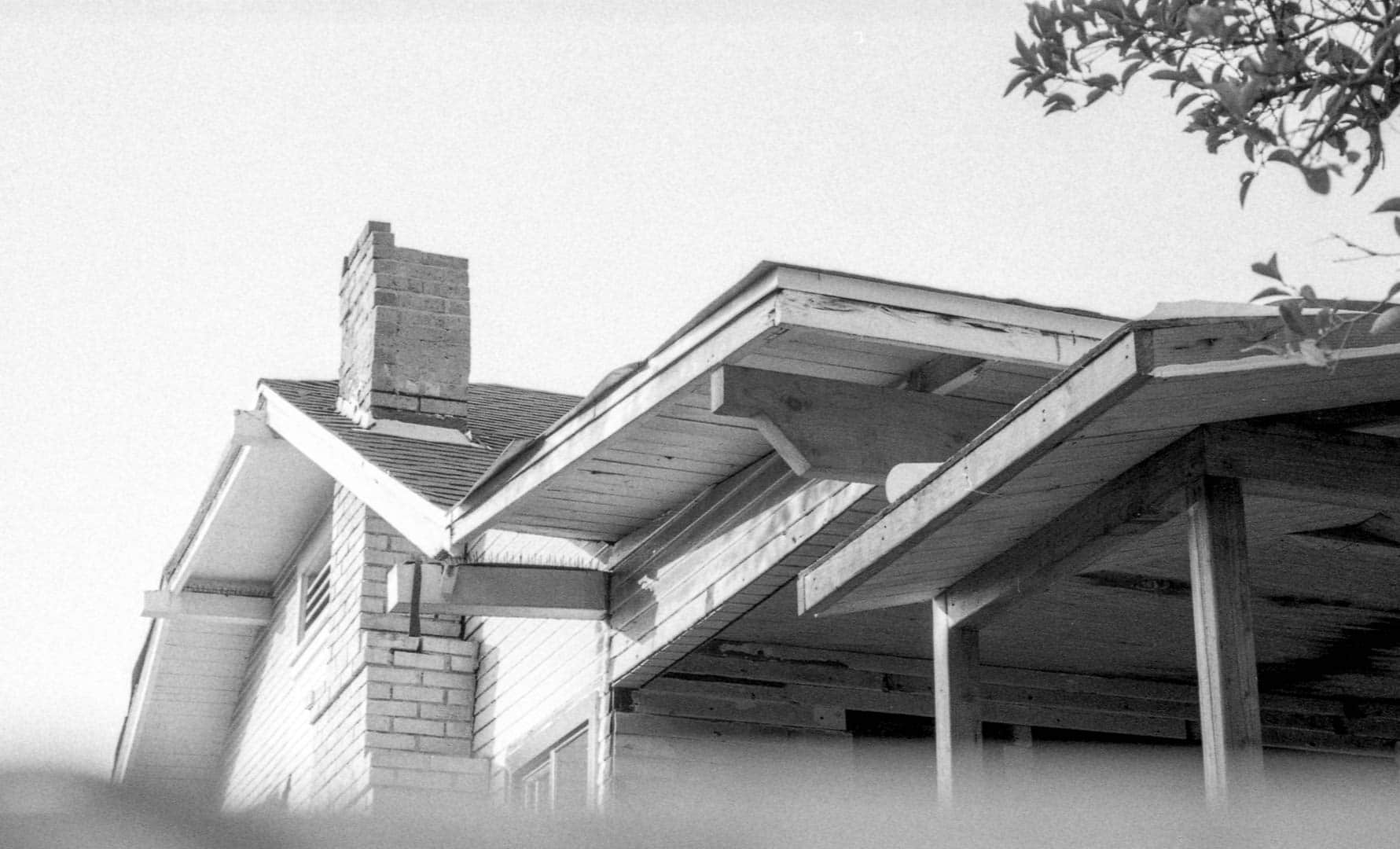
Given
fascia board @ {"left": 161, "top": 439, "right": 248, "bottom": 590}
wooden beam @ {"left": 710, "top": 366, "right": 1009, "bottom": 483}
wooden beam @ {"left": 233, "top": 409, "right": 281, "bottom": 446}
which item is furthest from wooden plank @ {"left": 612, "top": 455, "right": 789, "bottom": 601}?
fascia board @ {"left": 161, "top": 439, "right": 248, "bottom": 590}

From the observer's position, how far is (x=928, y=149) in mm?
43906

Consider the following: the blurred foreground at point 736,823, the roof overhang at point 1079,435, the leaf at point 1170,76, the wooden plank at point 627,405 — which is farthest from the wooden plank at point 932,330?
the blurred foreground at point 736,823

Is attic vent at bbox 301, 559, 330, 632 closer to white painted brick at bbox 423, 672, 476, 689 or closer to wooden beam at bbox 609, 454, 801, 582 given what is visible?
white painted brick at bbox 423, 672, 476, 689

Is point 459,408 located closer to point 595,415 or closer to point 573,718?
point 573,718

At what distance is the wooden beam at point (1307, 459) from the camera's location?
219 inches

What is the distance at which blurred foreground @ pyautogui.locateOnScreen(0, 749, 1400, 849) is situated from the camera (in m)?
2.62

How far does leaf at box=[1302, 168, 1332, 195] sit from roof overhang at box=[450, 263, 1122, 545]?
276 centimetres

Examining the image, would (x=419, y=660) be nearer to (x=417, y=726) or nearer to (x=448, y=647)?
(x=448, y=647)

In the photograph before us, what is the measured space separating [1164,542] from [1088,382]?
5.51 ft

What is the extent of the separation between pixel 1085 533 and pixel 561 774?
193 inches

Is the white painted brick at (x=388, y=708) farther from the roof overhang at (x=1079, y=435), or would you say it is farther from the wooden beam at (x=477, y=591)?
the roof overhang at (x=1079, y=435)

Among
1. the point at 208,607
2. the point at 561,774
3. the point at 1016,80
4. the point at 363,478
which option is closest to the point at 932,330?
the point at 1016,80

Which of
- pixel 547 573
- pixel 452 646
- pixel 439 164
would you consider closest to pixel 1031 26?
pixel 547 573

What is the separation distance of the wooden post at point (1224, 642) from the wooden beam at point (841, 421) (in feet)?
5.88
